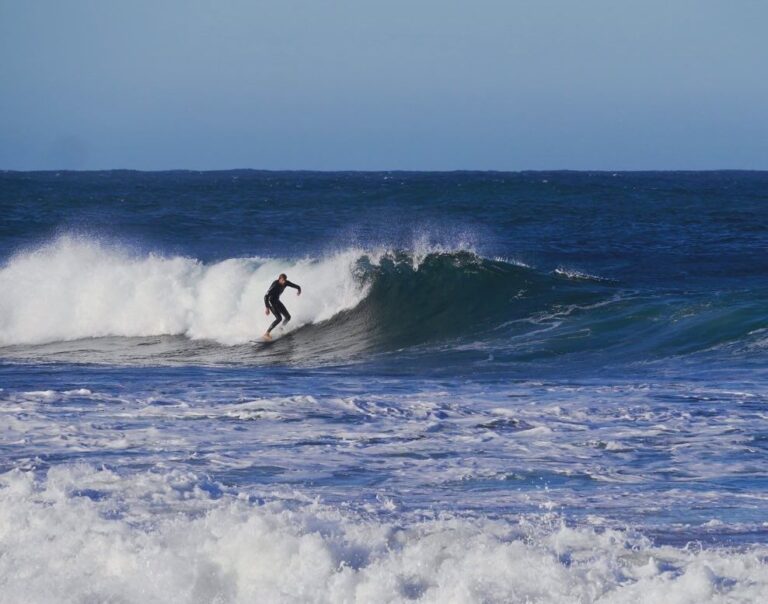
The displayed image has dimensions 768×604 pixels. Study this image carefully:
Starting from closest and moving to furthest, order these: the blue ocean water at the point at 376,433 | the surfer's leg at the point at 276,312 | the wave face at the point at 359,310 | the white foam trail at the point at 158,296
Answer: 1. the blue ocean water at the point at 376,433
2. the wave face at the point at 359,310
3. the surfer's leg at the point at 276,312
4. the white foam trail at the point at 158,296

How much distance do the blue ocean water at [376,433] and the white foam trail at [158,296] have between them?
0.19 ft

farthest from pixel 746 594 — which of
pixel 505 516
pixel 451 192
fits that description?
pixel 451 192

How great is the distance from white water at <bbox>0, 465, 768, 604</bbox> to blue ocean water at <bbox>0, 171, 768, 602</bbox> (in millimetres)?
15

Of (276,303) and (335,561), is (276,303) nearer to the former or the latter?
(276,303)

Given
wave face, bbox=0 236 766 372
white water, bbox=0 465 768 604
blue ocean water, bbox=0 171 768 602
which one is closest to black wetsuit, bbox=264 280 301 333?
wave face, bbox=0 236 766 372

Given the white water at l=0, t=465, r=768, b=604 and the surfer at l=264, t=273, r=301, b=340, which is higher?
the surfer at l=264, t=273, r=301, b=340

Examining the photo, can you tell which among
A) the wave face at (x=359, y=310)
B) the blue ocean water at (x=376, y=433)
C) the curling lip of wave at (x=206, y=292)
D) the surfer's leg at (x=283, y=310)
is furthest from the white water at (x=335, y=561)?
the curling lip of wave at (x=206, y=292)

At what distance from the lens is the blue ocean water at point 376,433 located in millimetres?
5730

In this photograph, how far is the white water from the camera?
5469mm

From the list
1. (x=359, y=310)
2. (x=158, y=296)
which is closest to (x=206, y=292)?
(x=158, y=296)

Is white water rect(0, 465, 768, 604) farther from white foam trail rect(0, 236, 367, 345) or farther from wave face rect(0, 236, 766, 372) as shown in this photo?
white foam trail rect(0, 236, 367, 345)

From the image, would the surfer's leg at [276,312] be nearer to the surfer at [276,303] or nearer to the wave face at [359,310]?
the surfer at [276,303]

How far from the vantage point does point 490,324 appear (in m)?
18.2

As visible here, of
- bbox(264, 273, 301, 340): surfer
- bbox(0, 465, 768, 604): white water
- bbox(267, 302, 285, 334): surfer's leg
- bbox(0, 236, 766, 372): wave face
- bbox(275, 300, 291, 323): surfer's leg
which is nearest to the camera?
bbox(0, 465, 768, 604): white water
